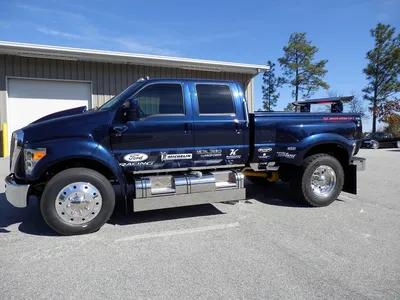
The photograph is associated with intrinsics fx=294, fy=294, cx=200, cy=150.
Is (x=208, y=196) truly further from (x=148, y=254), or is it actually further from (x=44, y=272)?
(x=44, y=272)

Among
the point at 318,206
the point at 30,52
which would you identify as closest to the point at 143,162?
the point at 318,206

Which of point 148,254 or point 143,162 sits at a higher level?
point 143,162

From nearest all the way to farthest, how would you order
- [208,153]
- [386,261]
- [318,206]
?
[386,261]
[208,153]
[318,206]

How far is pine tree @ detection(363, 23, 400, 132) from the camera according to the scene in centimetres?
2928

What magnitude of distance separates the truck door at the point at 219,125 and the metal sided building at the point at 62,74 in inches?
352

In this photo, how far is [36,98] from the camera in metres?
12.6

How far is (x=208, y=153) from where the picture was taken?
4.73 metres

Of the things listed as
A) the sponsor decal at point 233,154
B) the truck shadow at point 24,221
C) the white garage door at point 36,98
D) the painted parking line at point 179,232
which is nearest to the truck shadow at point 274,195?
the sponsor decal at point 233,154

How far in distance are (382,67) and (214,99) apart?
31.8 metres

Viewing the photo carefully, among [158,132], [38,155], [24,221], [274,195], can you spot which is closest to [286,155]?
[274,195]

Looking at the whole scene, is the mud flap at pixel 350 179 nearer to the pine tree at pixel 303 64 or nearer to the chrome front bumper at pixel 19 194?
the chrome front bumper at pixel 19 194

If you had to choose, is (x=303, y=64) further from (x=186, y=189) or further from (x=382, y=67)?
(x=186, y=189)

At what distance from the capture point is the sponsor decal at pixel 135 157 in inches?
168

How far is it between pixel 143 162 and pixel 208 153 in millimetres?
1047
